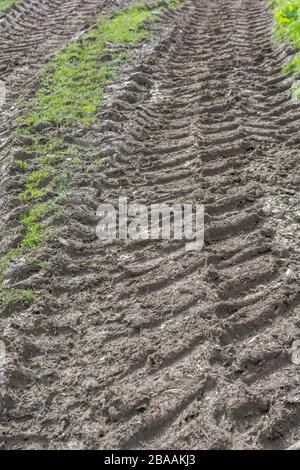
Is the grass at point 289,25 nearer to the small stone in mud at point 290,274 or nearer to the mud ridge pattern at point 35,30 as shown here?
the mud ridge pattern at point 35,30

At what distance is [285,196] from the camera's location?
503 centimetres

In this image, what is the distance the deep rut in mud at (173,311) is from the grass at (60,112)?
0.78 ft

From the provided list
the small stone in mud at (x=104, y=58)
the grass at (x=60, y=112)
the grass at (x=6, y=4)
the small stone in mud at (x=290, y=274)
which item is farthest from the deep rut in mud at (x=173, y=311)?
the grass at (x=6, y=4)

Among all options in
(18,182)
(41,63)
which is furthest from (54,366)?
(41,63)

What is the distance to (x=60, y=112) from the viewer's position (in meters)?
6.84

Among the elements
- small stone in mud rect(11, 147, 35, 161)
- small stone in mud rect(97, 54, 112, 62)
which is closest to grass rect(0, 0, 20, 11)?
small stone in mud rect(97, 54, 112, 62)

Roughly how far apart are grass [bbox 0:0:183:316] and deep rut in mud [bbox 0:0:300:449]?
0.24 metres

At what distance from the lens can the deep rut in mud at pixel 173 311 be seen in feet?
10.6

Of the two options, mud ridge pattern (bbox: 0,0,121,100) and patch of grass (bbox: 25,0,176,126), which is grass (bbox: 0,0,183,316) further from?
mud ridge pattern (bbox: 0,0,121,100)

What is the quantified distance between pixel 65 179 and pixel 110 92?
2.28 m

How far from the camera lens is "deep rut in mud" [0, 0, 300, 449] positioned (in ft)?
10.6

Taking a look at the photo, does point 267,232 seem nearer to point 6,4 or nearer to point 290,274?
point 290,274

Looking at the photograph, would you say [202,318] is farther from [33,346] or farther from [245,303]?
[33,346]

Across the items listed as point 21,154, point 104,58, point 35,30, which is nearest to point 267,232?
point 21,154
